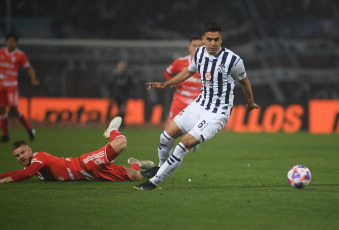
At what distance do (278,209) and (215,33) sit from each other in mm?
2167

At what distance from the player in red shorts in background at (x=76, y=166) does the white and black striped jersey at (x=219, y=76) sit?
3.74 ft

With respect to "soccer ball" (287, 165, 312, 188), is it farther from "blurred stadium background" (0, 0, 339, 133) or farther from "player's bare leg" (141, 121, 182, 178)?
"blurred stadium background" (0, 0, 339, 133)

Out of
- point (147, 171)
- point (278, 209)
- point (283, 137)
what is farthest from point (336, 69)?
point (278, 209)

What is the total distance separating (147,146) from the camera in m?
12.6

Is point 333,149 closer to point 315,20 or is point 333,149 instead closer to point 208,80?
point 208,80

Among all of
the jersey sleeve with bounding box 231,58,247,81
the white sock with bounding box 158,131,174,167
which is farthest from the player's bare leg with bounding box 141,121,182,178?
the jersey sleeve with bounding box 231,58,247,81

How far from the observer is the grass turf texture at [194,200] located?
4766 mm

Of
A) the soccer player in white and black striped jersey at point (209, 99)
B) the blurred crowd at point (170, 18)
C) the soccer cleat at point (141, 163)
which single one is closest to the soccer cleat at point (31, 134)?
the soccer cleat at point (141, 163)

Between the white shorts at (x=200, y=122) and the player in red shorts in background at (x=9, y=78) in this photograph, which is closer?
the white shorts at (x=200, y=122)

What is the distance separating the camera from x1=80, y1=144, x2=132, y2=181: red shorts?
676cm

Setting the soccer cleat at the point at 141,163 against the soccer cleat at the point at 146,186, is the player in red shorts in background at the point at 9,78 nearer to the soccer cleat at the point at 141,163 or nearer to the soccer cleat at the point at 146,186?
the soccer cleat at the point at 141,163

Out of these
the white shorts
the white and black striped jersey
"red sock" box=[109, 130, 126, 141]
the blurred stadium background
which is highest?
the blurred stadium background

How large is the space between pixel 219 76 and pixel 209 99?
0.97 ft

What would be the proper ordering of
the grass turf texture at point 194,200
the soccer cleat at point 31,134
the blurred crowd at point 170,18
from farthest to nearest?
1. the blurred crowd at point 170,18
2. the soccer cleat at point 31,134
3. the grass turf texture at point 194,200
